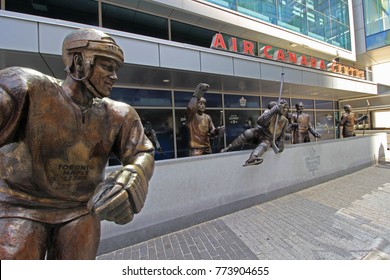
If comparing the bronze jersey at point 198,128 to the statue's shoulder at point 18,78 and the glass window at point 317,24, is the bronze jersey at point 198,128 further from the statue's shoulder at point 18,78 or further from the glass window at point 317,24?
the glass window at point 317,24

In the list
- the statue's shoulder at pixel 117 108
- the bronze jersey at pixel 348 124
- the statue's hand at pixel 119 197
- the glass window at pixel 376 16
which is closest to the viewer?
the statue's hand at pixel 119 197

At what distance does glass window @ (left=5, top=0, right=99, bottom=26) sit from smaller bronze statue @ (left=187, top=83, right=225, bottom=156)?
17.3 ft

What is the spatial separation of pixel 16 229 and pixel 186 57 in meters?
6.74

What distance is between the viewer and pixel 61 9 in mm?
6645

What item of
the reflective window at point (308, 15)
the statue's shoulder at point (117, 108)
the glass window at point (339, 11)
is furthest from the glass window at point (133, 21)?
the glass window at point (339, 11)

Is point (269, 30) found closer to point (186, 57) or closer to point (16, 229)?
point (186, 57)

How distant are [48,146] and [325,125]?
1853 centimetres

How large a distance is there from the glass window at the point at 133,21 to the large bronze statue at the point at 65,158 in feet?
24.9

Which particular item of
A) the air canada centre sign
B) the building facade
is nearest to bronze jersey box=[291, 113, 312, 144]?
the building facade

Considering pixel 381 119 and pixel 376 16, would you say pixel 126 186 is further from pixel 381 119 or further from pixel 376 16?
pixel 381 119

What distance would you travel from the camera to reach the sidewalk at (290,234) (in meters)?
3.20

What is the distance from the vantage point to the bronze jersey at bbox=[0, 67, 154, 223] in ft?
3.50

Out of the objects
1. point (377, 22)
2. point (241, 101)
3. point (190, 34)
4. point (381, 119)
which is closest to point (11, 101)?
point (190, 34)

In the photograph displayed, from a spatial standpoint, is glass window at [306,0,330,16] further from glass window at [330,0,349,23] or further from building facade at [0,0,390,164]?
glass window at [330,0,349,23]
